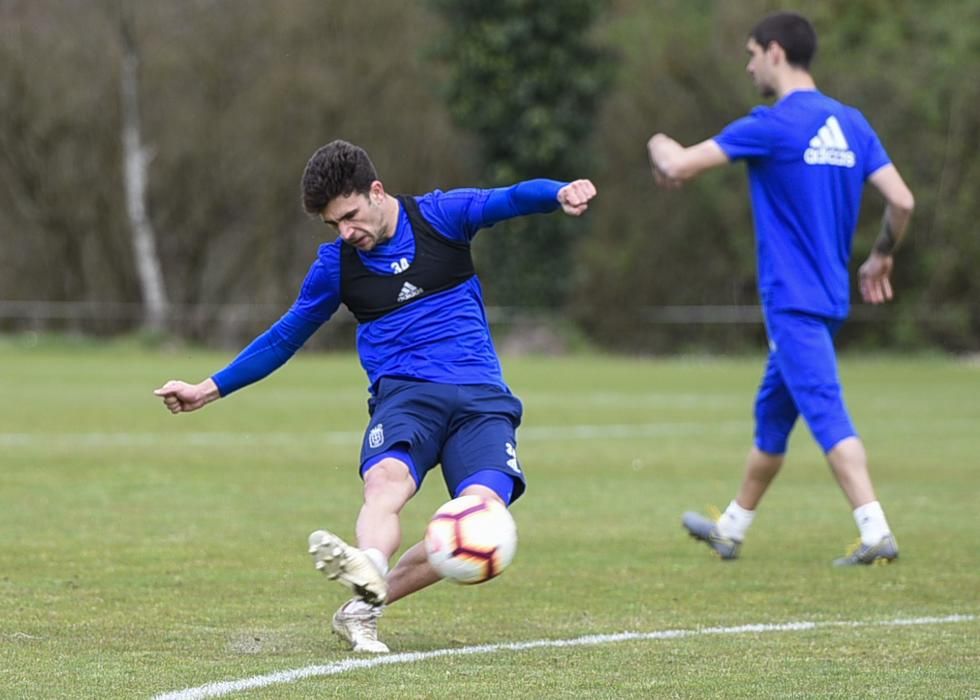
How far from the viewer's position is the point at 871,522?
8.08 m

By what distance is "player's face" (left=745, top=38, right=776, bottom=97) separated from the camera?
327 inches

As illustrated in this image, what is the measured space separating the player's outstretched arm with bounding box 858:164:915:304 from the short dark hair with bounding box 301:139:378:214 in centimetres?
293

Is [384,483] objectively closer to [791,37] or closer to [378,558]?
[378,558]

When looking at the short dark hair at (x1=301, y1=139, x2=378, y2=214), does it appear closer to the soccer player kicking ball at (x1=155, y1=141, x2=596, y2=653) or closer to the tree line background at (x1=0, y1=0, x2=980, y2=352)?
the soccer player kicking ball at (x1=155, y1=141, x2=596, y2=653)

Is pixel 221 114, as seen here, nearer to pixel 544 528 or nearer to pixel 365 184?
pixel 544 528

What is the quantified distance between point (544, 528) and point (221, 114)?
3027cm

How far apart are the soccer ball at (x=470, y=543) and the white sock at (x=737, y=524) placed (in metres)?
3.22

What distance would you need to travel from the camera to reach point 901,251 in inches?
1455

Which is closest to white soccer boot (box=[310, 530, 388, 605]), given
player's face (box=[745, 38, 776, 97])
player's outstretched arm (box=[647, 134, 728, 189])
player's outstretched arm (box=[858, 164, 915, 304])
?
player's outstretched arm (box=[647, 134, 728, 189])

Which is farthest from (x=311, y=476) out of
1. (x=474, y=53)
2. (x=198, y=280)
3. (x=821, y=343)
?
(x=198, y=280)

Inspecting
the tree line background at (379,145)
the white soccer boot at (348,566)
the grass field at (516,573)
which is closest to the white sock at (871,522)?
the grass field at (516,573)

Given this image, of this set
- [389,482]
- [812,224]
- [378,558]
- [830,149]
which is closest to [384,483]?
[389,482]

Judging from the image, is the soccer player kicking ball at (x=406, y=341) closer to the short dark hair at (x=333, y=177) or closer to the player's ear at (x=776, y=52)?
the short dark hair at (x=333, y=177)

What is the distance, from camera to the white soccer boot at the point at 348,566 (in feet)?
17.9
